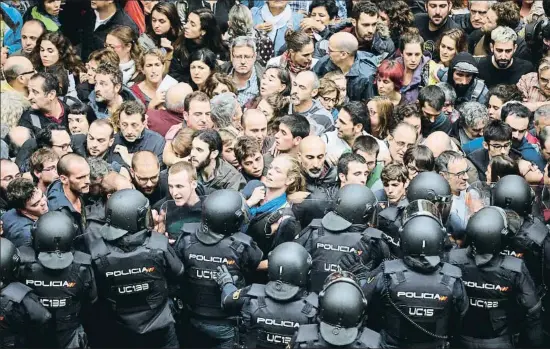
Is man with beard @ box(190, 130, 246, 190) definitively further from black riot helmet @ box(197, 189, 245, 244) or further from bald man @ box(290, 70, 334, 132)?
bald man @ box(290, 70, 334, 132)

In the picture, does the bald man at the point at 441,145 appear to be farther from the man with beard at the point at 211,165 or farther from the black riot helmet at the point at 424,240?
the black riot helmet at the point at 424,240

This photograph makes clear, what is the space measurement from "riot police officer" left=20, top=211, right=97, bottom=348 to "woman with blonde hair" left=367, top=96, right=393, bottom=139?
4.05 meters

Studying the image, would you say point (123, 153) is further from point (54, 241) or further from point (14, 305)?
point (14, 305)

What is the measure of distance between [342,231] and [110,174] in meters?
2.25

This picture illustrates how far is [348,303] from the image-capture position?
28.1ft

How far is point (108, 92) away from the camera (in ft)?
42.1

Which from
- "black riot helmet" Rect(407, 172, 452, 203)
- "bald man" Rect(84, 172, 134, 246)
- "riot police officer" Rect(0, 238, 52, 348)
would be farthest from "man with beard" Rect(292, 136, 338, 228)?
"riot police officer" Rect(0, 238, 52, 348)

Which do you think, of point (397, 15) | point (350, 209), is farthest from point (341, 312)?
point (397, 15)

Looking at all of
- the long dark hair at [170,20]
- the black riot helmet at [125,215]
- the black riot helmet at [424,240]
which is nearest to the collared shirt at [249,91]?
the long dark hair at [170,20]

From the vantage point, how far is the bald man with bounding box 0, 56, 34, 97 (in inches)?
519

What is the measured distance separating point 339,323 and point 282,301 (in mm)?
575

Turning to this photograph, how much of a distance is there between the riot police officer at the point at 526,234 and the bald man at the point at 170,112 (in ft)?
12.4

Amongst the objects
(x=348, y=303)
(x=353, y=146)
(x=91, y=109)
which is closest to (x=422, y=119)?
(x=353, y=146)

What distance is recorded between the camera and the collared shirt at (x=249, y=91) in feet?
43.5
